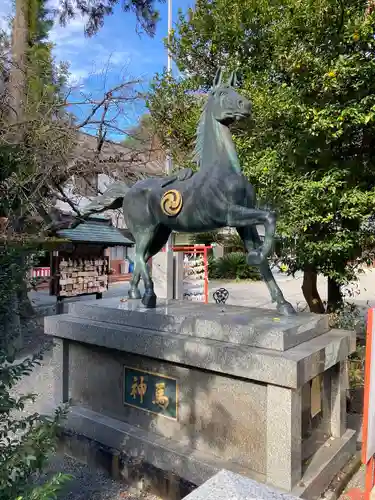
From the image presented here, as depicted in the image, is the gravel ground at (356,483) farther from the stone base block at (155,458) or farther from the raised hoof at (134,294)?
the raised hoof at (134,294)

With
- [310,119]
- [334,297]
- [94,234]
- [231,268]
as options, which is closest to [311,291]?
[334,297]

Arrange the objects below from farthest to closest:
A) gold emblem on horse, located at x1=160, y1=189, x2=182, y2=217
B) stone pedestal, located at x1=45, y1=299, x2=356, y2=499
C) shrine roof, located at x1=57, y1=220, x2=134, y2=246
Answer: shrine roof, located at x1=57, y1=220, x2=134, y2=246 < gold emblem on horse, located at x1=160, y1=189, x2=182, y2=217 < stone pedestal, located at x1=45, y1=299, x2=356, y2=499

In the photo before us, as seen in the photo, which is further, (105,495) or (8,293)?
(105,495)

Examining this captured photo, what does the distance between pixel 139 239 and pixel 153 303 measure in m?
0.71

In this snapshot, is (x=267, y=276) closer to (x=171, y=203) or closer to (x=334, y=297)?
(x=171, y=203)

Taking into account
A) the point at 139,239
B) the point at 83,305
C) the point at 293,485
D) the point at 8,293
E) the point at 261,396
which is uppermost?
the point at 139,239

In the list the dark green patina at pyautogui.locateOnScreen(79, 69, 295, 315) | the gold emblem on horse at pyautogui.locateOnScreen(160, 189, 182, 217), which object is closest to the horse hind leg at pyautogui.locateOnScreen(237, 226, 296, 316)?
the dark green patina at pyautogui.locateOnScreen(79, 69, 295, 315)

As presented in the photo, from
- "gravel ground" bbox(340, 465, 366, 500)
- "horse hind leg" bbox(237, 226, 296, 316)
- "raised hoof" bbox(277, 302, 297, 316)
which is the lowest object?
"gravel ground" bbox(340, 465, 366, 500)

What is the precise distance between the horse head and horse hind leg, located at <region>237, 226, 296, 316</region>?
3.34 ft

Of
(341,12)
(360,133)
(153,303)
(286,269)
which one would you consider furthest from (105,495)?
(341,12)

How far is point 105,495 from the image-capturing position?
130 inches

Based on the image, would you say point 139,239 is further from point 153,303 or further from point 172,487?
point 172,487

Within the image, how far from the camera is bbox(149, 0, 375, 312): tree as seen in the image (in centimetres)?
451

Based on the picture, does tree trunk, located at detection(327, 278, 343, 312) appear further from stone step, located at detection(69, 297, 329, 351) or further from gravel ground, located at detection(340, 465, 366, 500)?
gravel ground, located at detection(340, 465, 366, 500)
